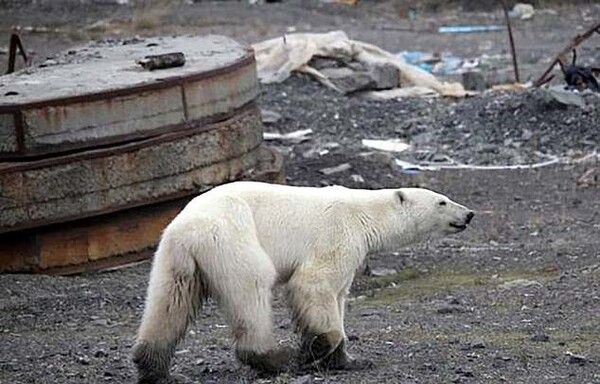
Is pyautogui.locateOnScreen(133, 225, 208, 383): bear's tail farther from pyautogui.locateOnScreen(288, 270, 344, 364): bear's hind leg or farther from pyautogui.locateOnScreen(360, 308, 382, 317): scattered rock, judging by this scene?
pyautogui.locateOnScreen(360, 308, 382, 317): scattered rock

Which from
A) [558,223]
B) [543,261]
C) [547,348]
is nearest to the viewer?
[547,348]

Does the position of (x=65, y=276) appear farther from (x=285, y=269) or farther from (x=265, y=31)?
(x=265, y=31)

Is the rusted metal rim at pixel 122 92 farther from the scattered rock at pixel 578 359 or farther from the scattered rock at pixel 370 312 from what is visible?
the scattered rock at pixel 578 359

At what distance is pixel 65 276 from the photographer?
36.8ft

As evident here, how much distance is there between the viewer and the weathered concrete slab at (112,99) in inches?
434

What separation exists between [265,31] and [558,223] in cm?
→ 1723

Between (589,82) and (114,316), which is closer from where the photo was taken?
(114,316)

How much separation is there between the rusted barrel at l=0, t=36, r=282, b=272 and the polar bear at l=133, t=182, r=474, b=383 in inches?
146

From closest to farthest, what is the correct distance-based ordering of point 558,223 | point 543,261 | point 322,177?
point 543,261
point 558,223
point 322,177

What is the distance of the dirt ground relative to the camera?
7.65 m

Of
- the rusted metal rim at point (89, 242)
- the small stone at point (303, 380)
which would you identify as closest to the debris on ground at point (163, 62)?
the rusted metal rim at point (89, 242)

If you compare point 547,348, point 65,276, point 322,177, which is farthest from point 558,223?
point 547,348

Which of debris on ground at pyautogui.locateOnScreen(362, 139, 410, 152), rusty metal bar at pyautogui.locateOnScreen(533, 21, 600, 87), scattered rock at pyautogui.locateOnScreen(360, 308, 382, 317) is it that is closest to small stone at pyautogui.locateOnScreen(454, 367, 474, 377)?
scattered rock at pyautogui.locateOnScreen(360, 308, 382, 317)

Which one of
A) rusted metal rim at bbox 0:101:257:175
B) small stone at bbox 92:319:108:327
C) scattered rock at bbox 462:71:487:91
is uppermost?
rusted metal rim at bbox 0:101:257:175
